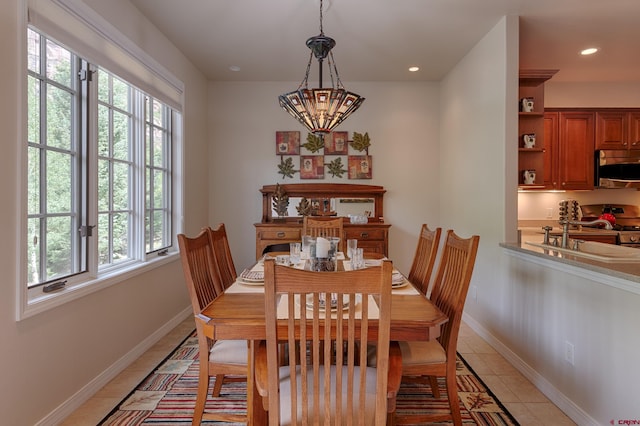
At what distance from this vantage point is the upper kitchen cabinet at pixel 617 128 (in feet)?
13.6

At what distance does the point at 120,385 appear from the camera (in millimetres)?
2361

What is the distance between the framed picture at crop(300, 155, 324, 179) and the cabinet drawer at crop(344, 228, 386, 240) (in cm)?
88

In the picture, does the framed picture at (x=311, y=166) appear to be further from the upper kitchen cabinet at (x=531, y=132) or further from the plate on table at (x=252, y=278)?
the plate on table at (x=252, y=278)

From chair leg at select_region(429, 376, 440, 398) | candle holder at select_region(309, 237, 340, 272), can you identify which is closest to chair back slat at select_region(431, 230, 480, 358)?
chair leg at select_region(429, 376, 440, 398)

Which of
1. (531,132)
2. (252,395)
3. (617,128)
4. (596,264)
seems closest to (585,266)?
(596,264)

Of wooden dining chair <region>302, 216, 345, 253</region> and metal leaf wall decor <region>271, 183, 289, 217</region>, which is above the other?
metal leaf wall decor <region>271, 183, 289, 217</region>

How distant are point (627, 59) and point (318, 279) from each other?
14.7ft

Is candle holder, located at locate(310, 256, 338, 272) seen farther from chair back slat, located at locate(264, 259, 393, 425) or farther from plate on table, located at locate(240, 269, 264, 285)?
chair back slat, located at locate(264, 259, 393, 425)

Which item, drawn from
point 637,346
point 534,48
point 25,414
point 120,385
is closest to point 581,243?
point 637,346

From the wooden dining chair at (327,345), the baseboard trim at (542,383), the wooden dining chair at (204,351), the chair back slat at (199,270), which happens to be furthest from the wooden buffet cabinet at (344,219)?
the wooden dining chair at (327,345)

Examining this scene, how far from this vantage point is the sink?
2023 millimetres

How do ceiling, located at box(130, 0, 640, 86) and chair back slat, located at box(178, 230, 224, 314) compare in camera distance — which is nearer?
chair back slat, located at box(178, 230, 224, 314)

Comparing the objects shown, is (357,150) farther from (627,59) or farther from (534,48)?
(627,59)

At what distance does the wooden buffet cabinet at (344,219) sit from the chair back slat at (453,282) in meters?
2.06
